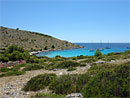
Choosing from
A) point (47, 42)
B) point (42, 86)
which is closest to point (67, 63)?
point (42, 86)

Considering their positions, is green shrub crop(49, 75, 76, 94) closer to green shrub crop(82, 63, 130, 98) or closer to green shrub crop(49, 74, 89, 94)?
green shrub crop(49, 74, 89, 94)

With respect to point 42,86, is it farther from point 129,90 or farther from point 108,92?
point 129,90

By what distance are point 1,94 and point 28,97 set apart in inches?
76.0

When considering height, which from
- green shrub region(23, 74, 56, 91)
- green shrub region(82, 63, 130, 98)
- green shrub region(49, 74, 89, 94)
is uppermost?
green shrub region(82, 63, 130, 98)

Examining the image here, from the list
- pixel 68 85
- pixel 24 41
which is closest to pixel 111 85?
pixel 68 85

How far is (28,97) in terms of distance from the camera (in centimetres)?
613

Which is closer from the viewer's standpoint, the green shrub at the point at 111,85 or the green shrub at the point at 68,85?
the green shrub at the point at 111,85

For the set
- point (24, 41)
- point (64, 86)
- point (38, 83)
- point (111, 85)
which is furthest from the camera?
point (24, 41)

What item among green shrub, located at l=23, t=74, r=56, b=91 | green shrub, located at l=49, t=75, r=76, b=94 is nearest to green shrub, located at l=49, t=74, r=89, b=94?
green shrub, located at l=49, t=75, r=76, b=94

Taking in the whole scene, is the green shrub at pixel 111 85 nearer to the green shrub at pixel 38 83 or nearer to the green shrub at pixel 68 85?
the green shrub at pixel 68 85

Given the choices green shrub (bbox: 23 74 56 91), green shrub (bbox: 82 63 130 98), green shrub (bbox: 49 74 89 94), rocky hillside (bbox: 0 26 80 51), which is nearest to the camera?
green shrub (bbox: 82 63 130 98)

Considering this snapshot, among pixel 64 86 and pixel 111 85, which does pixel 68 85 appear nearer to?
pixel 64 86

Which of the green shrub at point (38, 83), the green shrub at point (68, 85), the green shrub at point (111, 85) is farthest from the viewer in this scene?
the green shrub at point (38, 83)

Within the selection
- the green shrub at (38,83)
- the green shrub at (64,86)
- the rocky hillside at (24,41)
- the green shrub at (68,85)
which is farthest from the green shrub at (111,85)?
the rocky hillside at (24,41)
